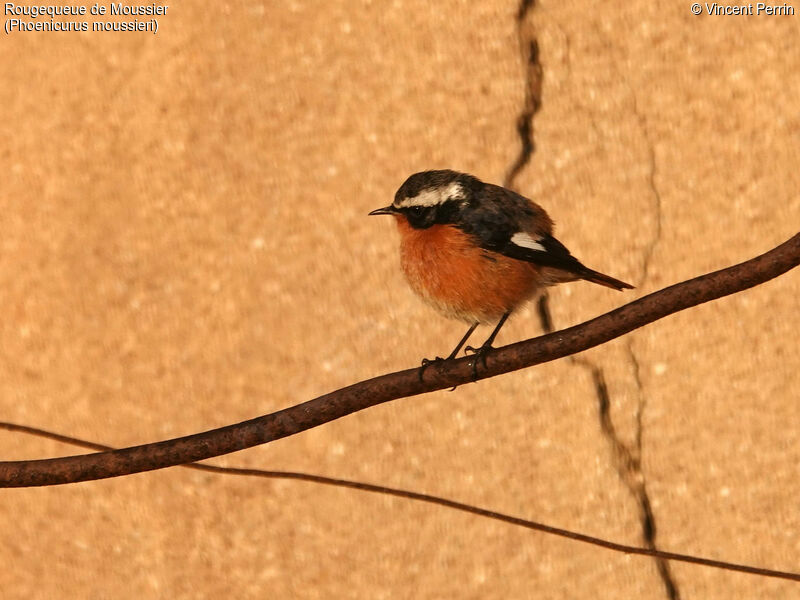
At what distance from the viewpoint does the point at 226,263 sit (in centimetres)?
349

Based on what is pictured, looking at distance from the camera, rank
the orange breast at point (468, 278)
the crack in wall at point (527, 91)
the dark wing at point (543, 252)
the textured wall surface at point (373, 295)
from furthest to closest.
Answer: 1. the crack in wall at point (527, 91)
2. the textured wall surface at point (373, 295)
3. the orange breast at point (468, 278)
4. the dark wing at point (543, 252)

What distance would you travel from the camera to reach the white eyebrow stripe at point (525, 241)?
113 inches

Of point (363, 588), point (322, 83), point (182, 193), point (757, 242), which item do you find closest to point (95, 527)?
point (363, 588)

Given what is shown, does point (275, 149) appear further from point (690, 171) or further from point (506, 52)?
point (690, 171)

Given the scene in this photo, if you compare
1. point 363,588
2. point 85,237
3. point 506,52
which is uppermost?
point 506,52

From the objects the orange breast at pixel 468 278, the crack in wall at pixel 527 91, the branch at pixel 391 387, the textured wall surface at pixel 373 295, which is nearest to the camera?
the branch at pixel 391 387

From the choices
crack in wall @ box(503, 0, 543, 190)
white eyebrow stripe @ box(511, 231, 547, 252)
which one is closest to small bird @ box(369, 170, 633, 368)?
white eyebrow stripe @ box(511, 231, 547, 252)

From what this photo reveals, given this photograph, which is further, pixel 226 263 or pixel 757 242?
pixel 226 263

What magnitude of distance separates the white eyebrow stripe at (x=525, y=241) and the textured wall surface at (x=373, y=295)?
1.65 ft

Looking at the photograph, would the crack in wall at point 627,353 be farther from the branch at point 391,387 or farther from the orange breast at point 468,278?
the branch at point 391,387

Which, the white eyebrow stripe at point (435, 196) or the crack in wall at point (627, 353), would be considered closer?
the white eyebrow stripe at point (435, 196)

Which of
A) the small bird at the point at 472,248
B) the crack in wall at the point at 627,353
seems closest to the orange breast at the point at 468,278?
the small bird at the point at 472,248

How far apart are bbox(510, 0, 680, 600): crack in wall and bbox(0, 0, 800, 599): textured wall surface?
19 millimetres

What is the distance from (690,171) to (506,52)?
2.42ft
